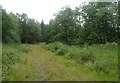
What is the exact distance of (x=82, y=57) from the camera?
15.2 meters

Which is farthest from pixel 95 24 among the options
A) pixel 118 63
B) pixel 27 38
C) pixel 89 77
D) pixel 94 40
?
pixel 27 38

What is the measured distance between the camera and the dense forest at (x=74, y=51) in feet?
37.0

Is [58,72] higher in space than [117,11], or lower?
lower

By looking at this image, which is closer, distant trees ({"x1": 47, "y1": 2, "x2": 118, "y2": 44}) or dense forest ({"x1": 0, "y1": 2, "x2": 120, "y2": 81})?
dense forest ({"x1": 0, "y1": 2, "x2": 120, "y2": 81})

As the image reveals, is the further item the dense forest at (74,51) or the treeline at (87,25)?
the treeline at (87,25)

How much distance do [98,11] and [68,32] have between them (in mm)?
14383

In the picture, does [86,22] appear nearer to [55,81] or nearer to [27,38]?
[55,81]

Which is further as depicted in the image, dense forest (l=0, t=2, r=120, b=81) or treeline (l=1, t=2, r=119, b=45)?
treeline (l=1, t=2, r=119, b=45)

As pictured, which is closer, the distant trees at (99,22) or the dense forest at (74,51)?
the dense forest at (74,51)

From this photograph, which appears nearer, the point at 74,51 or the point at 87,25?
the point at 74,51

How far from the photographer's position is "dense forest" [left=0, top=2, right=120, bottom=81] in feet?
A: 37.0

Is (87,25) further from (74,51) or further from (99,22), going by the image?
(74,51)

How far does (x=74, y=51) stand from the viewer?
18.2 meters

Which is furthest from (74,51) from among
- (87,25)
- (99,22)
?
(87,25)
